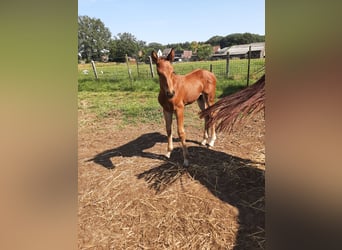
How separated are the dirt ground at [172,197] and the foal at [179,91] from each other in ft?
1.17

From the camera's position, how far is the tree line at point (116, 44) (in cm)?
2075

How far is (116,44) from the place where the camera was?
96.9 feet

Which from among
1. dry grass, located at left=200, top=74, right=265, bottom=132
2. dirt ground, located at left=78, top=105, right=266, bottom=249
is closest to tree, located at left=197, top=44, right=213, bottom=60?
dirt ground, located at left=78, top=105, right=266, bottom=249

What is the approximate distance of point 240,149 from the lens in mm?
3764

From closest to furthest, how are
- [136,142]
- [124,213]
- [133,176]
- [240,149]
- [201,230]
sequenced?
[201,230] < [124,213] < [133,176] < [240,149] < [136,142]

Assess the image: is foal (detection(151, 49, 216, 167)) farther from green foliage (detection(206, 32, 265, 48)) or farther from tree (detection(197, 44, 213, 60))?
green foliage (detection(206, 32, 265, 48))

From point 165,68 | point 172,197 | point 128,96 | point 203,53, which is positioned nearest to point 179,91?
point 165,68
